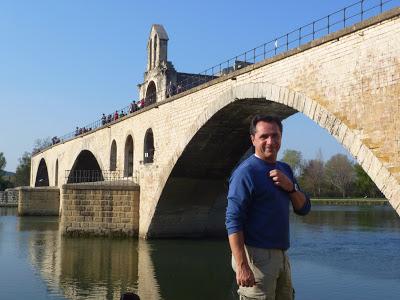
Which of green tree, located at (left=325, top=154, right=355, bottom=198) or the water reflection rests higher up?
green tree, located at (left=325, top=154, right=355, bottom=198)

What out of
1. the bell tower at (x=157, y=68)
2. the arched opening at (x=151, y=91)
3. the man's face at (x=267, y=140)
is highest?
the bell tower at (x=157, y=68)

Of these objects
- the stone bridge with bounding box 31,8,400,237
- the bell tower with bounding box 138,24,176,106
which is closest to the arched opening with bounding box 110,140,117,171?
the stone bridge with bounding box 31,8,400,237

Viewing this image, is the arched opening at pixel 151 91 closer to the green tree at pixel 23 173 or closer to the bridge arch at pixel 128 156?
the bridge arch at pixel 128 156

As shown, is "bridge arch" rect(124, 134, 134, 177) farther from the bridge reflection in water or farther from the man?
the man

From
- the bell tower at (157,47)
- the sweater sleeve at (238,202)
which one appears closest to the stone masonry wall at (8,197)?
the bell tower at (157,47)

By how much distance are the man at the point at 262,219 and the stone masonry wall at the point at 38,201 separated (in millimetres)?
38414

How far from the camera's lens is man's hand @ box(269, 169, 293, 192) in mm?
3344

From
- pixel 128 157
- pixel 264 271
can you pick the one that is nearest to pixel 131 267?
pixel 128 157

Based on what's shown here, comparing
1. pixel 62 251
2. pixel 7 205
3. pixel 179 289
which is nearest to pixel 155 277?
pixel 179 289

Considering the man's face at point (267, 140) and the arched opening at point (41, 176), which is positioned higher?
the arched opening at point (41, 176)

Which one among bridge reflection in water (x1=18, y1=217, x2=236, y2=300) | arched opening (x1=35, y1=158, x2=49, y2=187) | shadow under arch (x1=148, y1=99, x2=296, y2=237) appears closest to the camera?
bridge reflection in water (x1=18, y1=217, x2=236, y2=300)

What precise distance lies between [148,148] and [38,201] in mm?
17760

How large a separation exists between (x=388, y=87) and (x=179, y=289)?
6.49 m

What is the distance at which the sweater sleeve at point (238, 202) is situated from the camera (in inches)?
128
